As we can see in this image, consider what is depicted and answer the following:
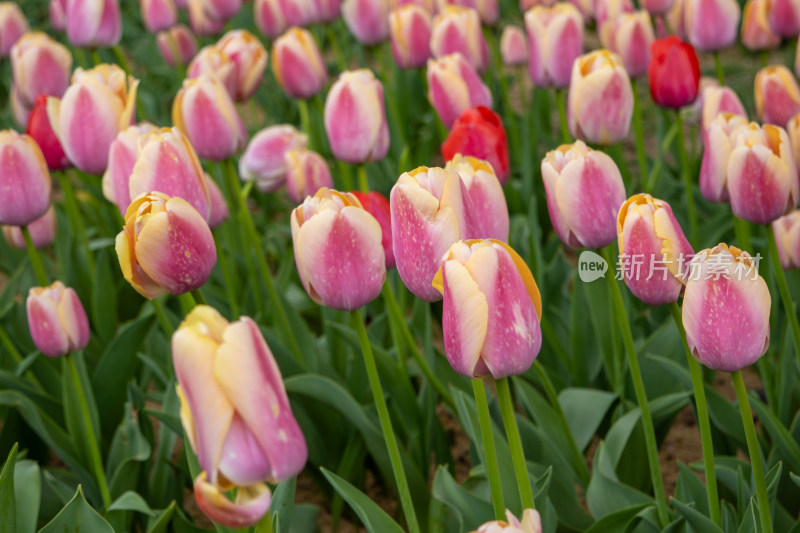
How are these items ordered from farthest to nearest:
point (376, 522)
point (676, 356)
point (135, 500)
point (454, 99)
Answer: point (454, 99), point (676, 356), point (135, 500), point (376, 522)

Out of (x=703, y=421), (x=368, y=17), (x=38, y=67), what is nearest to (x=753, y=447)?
(x=703, y=421)

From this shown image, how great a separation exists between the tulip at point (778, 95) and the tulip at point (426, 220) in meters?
0.93

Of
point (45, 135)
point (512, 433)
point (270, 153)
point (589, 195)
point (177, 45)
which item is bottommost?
point (177, 45)

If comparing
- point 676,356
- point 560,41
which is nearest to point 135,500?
point 676,356

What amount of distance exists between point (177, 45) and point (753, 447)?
2.76m

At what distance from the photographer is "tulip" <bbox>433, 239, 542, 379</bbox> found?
0.84 m

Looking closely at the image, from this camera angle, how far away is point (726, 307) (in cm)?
93

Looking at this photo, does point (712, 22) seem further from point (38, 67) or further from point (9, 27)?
point (9, 27)

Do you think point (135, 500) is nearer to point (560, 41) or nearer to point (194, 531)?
point (194, 531)

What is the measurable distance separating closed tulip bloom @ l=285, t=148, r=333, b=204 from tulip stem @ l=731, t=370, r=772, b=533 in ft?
3.59

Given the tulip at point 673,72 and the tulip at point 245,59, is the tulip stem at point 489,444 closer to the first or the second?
the tulip at point 673,72

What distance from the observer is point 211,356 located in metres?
0.70

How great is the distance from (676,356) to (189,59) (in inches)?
91.0

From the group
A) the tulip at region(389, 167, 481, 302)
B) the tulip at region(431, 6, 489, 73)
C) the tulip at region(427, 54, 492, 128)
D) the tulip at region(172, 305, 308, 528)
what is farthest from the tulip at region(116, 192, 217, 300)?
the tulip at region(431, 6, 489, 73)
